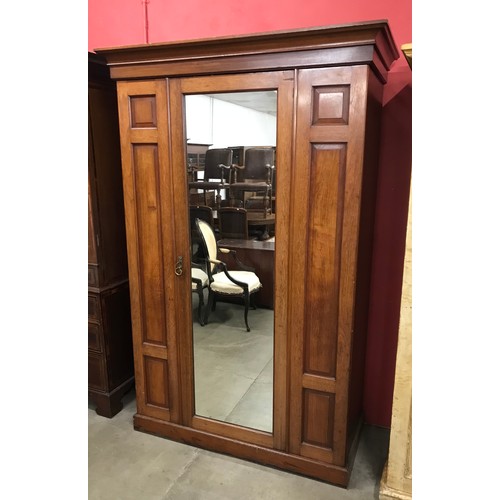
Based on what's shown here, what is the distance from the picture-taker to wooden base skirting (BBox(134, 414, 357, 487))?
1.88 meters

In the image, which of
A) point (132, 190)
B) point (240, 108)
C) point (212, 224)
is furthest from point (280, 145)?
point (132, 190)

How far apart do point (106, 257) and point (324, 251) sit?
4.18ft

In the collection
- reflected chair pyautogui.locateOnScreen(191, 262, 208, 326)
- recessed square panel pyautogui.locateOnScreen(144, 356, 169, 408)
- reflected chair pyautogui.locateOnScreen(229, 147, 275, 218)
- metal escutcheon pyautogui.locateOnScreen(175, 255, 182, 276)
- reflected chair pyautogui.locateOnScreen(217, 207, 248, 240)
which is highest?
reflected chair pyautogui.locateOnScreen(229, 147, 275, 218)

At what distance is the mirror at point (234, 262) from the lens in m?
1.74

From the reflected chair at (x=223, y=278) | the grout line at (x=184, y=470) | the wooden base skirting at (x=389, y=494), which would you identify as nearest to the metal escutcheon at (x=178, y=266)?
the reflected chair at (x=223, y=278)

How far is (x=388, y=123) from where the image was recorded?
1967 mm

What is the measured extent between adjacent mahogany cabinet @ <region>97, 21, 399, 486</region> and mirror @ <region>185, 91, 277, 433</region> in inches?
1.7

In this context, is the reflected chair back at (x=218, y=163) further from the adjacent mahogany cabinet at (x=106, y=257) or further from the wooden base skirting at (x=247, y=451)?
the wooden base skirting at (x=247, y=451)

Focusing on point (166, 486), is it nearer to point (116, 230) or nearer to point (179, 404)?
point (179, 404)

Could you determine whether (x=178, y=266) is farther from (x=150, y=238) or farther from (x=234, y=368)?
(x=234, y=368)

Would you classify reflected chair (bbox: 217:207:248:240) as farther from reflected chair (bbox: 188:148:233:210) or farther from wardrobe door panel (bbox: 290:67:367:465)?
wardrobe door panel (bbox: 290:67:367:465)

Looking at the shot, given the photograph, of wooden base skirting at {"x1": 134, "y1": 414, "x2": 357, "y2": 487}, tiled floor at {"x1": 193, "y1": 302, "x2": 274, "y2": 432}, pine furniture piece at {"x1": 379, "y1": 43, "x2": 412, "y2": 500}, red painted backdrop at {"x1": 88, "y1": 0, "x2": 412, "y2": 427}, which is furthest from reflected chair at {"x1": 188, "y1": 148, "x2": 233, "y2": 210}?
wooden base skirting at {"x1": 134, "y1": 414, "x2": 357, "y2": 487}

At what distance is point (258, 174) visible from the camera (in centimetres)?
178

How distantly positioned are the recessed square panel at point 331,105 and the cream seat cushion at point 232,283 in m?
0.77
